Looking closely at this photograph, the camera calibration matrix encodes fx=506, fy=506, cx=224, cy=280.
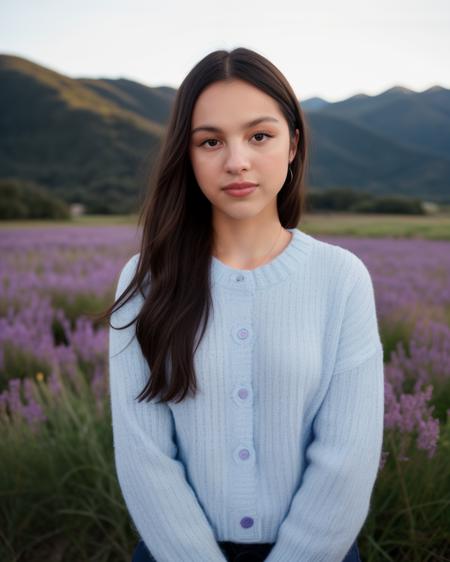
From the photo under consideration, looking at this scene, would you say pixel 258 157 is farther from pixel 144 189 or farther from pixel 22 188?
pixel 22 188

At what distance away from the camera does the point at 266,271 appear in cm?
137

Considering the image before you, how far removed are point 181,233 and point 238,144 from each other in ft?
1.16

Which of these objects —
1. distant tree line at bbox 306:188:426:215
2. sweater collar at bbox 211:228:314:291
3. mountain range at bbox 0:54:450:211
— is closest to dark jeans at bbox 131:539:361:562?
sweater collar at bbox 211:228:314:291

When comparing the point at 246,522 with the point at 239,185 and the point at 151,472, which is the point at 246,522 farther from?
the point at 239,185

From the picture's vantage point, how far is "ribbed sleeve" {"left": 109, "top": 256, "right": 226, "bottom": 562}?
4.13ft

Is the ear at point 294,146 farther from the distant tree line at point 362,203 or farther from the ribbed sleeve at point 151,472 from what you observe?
the distant tree line at point 362,203

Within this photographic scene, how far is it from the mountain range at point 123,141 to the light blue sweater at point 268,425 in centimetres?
3425

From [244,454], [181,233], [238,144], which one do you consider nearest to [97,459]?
[244,454]

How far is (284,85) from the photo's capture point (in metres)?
1.33

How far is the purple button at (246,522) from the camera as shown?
1286 millimetres

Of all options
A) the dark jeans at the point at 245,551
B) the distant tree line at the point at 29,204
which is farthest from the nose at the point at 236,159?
the distant tree line at the point at 29,204

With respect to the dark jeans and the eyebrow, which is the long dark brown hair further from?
the dark jeans

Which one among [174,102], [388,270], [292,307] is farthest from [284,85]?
[388,270]

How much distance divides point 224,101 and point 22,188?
23951 mm
